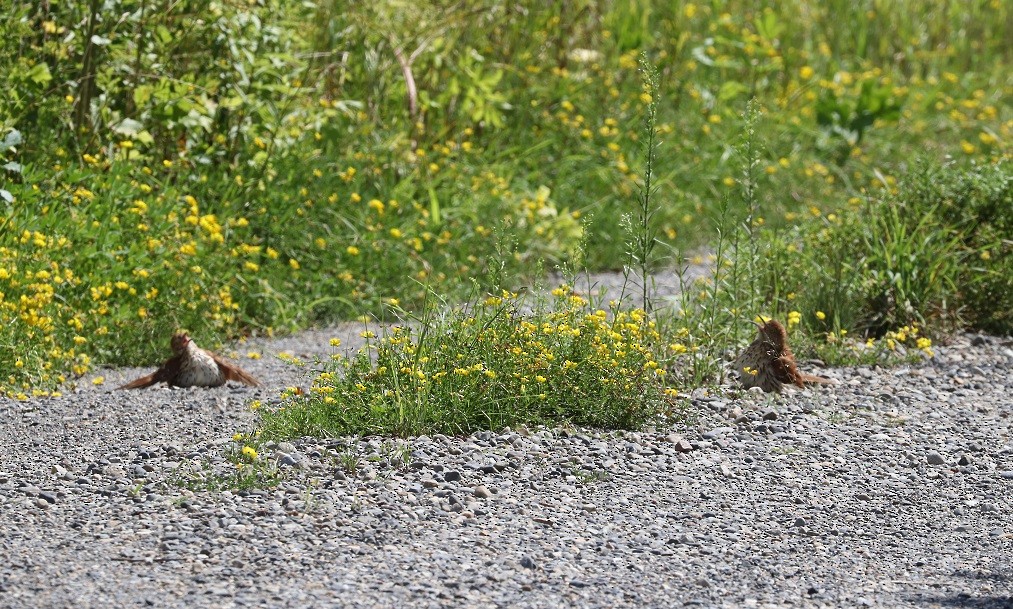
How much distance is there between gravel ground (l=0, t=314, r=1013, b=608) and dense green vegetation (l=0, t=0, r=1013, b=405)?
69 centimetres

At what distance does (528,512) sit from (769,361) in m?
1.58

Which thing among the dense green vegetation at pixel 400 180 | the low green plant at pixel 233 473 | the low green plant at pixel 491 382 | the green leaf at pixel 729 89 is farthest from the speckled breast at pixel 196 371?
the green leaf at pixel 729 89

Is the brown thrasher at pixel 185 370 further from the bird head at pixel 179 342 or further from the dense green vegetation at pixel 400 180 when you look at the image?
the dense green vegetation at pixel 400 180

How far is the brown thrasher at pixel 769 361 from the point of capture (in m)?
5.13

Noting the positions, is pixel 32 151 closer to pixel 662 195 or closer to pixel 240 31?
pixel 240 31

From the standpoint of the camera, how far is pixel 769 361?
5.15 metres

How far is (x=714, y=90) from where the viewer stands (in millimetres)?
9719

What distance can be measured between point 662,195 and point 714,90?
5.08 ft

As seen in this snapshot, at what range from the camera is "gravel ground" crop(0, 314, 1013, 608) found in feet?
11.1

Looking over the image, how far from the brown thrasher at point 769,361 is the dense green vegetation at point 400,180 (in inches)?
6.1

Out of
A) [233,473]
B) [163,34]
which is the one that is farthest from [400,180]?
[233,473]

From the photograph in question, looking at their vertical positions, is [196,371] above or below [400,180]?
below

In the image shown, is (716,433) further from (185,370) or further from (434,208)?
(434,208)

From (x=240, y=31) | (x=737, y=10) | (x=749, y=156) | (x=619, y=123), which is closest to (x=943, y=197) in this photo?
(x=749, y=156)
